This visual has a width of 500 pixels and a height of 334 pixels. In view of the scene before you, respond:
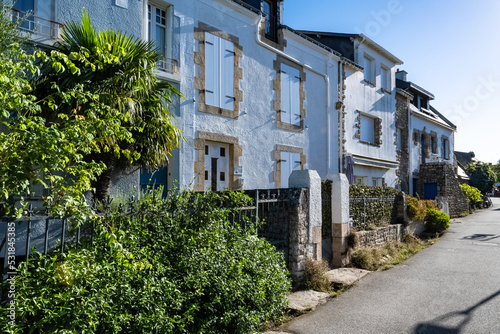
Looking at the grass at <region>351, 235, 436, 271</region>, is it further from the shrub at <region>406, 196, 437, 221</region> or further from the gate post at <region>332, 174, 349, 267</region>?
the shrub at <region>406, 196, 437, 221</region>

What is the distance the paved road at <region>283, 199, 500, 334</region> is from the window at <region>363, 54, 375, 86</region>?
32.0ft

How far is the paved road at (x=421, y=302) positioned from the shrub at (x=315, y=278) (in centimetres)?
33

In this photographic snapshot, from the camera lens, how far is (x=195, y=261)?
14.6ft

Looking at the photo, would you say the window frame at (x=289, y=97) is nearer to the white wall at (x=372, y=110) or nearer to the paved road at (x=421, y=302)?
the white wall at (x=372, y=110)

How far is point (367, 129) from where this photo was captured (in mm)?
17438

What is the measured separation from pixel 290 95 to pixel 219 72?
10.0 feet

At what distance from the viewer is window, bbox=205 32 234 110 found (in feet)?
32.8

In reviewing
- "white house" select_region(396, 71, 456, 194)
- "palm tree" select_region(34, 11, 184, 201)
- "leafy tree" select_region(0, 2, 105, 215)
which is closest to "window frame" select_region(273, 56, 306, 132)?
"palm tree" select_region(34, 11, 184, 201)

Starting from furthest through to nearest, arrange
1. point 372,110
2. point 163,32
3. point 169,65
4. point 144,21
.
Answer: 1. point 372,110
2. point 163,32
3. point 169,65
4. point 144,21

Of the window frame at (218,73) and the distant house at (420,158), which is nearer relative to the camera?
the window frame at (218,73)

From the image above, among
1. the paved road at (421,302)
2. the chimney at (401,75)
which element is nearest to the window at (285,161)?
the paved road at (421,302)

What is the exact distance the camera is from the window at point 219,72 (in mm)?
9994

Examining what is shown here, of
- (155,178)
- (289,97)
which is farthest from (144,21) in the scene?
(289,97)

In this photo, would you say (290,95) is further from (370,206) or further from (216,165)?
(370,206)
